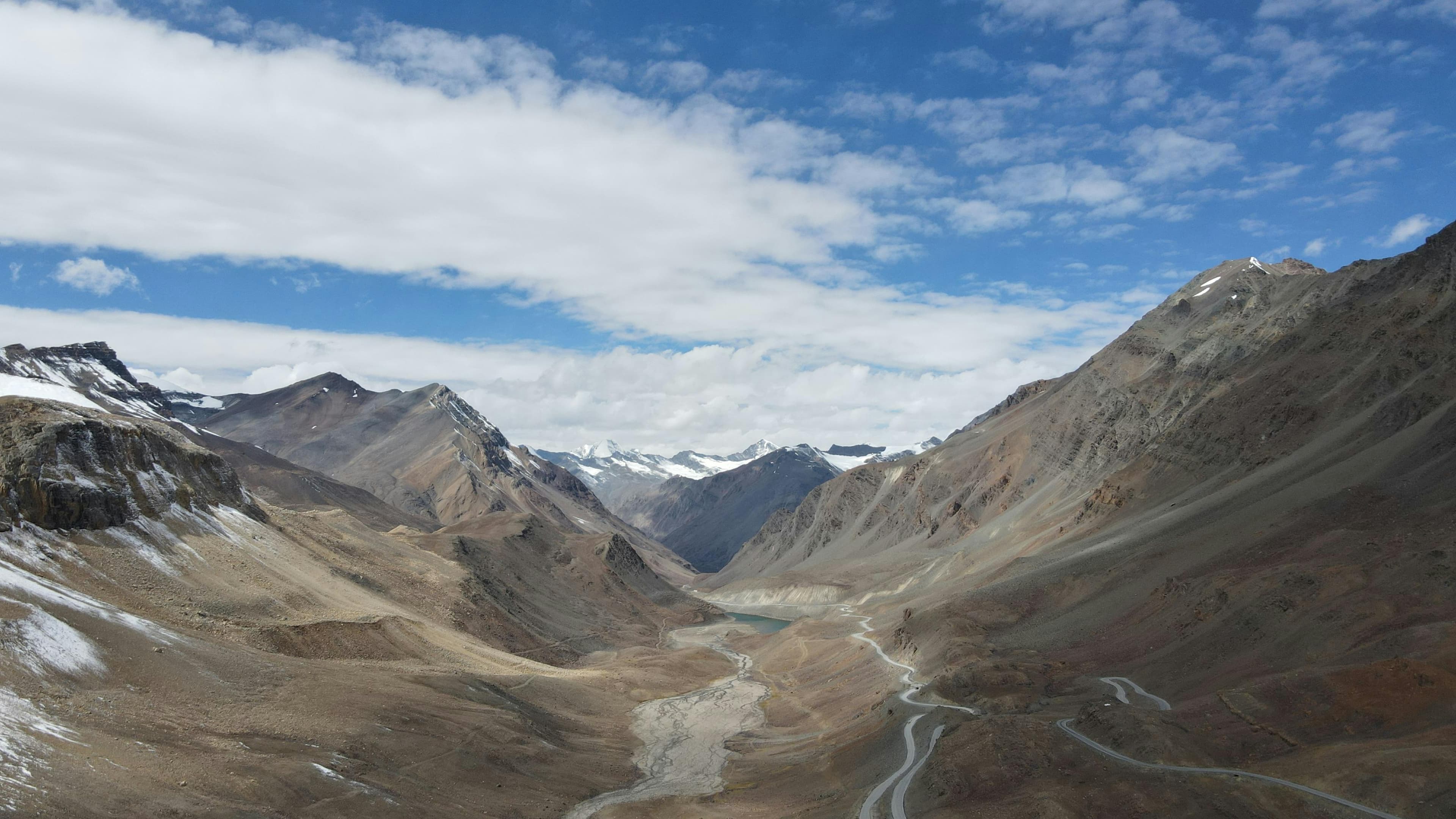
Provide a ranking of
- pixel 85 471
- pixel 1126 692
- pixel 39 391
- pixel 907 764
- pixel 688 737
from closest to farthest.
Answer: pixel 907 764 < pixel 1126 692 < pixel 85 471 < pixel 688 737 < pixel 39 391

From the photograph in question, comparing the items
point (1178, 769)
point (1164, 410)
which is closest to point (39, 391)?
point (1178, 769)

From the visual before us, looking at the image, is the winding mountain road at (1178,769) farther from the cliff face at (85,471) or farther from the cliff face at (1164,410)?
the cliff face at (1164,410)

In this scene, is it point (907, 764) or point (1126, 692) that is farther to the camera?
point (1126, 692)

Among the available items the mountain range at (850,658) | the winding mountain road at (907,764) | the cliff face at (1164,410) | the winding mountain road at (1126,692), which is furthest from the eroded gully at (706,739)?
the cliff face at (1164,410)

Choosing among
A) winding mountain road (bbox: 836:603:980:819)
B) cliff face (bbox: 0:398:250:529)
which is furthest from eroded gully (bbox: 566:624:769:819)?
cliff face (bbox: 0:398:250:529)

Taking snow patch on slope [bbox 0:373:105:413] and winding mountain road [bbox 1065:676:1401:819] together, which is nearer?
winding mountain road [bbox 1065:676:1401:819]

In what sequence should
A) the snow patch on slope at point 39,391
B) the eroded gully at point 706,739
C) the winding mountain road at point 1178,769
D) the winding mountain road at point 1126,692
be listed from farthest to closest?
the snow patch on slope at point 39,391
the winding mountain road at point 1126,692
the eroded gully at point 706,739
the winding mountain road at point 1178,769

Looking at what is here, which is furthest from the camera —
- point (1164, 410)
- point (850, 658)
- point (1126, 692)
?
point (1164, 410)

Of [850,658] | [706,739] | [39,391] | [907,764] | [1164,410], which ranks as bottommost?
[706,739]

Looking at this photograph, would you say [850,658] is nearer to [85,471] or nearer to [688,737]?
[688,737]

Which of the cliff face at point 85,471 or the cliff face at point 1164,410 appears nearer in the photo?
the cliff face at point 85,471

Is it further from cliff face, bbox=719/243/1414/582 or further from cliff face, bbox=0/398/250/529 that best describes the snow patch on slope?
cliff face, bbox=719/243/1414/582

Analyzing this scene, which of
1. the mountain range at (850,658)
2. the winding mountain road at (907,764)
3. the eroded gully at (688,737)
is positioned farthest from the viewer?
the eroded gully at (688,737)

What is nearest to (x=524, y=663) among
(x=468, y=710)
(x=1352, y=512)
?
(x=468, y=710)
